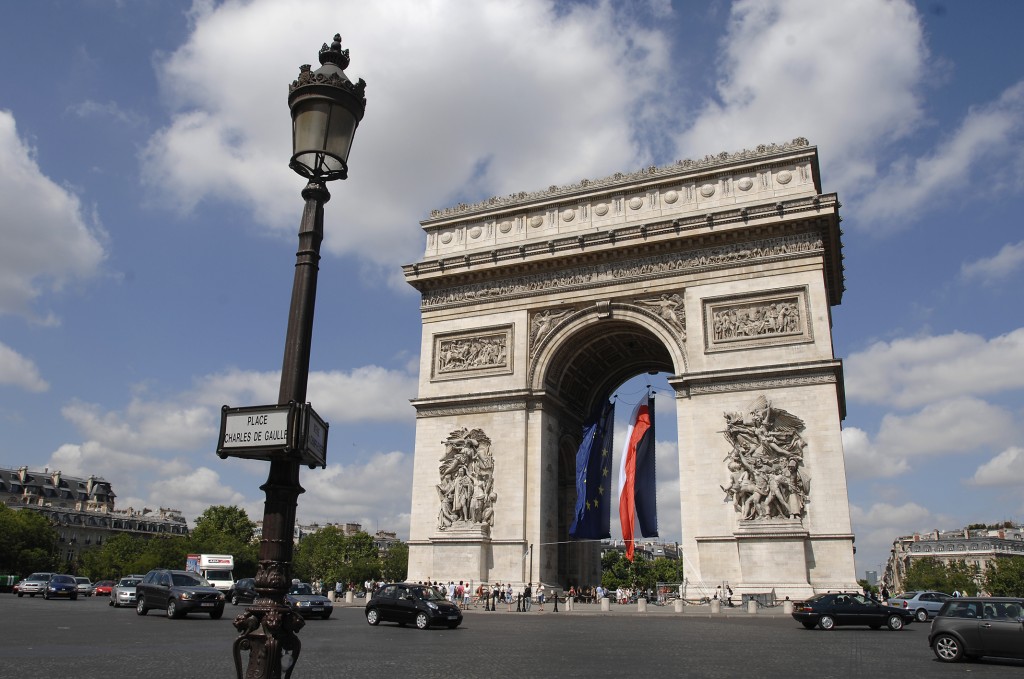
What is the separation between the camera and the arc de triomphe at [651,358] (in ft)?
82.9

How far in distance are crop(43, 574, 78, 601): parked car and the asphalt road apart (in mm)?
15203

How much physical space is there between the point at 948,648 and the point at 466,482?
18788 millimetres

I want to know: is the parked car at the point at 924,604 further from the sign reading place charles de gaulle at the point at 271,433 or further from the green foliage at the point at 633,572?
the green foliage at the point at 633,572

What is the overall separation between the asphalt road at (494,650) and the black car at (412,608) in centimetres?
43

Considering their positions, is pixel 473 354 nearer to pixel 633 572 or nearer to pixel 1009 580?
pixel 1009 580

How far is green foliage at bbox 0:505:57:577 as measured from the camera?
62.8 metres

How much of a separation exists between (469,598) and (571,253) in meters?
13.1

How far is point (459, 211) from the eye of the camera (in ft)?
111

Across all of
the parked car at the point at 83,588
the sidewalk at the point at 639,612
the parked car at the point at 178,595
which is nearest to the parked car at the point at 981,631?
the sidewalk at the point at 639,612

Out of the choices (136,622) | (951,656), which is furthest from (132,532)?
(951,656)

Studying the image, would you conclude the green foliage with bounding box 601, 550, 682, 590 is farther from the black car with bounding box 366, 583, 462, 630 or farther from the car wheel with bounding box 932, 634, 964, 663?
the car wheel with bounding box 932, 634, 964, 663

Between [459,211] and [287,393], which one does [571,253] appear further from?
[287,393]

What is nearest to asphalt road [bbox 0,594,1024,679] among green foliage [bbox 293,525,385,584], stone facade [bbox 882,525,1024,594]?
green foliage [bbox 293,525,385,584]

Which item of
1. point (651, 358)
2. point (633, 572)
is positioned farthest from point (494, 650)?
point (633, 572)
